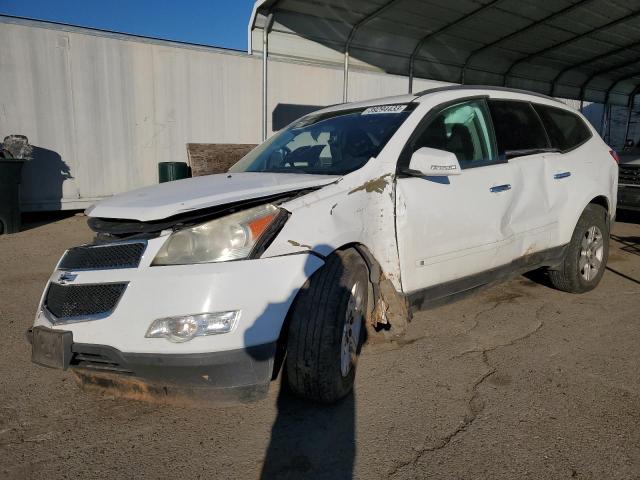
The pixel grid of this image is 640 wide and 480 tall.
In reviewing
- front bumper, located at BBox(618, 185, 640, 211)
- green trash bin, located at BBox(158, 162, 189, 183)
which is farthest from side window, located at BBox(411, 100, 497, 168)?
green trash bin, located at BBox(158, 162, 189, 183)

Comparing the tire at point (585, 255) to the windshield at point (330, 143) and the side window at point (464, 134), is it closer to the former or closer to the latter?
the side window at point (464, 134)

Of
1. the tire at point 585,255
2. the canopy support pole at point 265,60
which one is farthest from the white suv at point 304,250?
the canopy support pole at point 265,60

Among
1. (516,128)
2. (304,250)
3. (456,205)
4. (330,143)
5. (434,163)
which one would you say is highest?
(516,128)

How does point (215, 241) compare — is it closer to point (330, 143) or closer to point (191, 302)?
point (191, 302)

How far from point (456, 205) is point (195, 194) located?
1.73 metres

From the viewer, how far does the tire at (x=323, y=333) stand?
2.44 metres

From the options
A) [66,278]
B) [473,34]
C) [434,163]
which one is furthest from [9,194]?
[473,34]

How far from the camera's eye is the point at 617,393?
2.85 metres

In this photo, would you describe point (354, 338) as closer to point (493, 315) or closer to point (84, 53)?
point (493, 315)

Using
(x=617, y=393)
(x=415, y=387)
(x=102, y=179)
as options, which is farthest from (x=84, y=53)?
(x=617, y=393)

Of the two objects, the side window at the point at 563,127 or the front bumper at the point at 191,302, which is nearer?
the front bumper at the point at 191,302

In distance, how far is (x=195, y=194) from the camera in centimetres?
259

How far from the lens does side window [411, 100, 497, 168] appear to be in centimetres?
343

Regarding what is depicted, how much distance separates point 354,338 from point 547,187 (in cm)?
229
